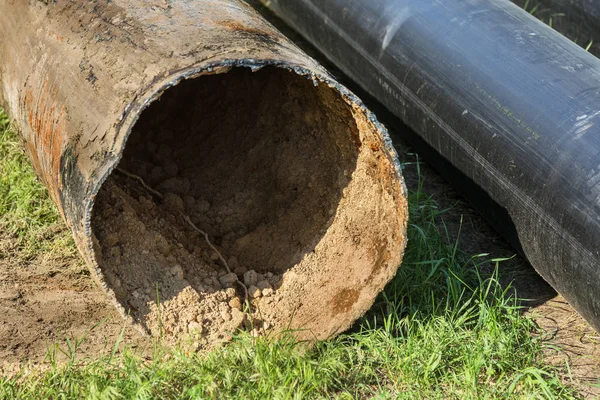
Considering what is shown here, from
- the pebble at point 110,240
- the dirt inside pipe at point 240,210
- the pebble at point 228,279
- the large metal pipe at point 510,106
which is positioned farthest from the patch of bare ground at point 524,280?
the pebble at point 110,240

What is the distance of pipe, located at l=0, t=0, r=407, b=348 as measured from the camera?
2951 mm

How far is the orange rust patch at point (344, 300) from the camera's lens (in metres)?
3.31

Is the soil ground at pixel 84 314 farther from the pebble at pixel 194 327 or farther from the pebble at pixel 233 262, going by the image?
the pebble at pixel 233 262

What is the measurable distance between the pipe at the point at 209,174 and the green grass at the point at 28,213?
383 mm

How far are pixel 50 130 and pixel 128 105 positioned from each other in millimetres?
501

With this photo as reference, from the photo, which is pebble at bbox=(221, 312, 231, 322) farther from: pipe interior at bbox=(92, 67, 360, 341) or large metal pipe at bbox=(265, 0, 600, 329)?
large metal pipe at bbox=(265, 0, 600, 329)

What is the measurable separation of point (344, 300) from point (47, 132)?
49.5 inches

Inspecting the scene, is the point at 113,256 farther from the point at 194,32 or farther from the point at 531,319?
the point at 531,319

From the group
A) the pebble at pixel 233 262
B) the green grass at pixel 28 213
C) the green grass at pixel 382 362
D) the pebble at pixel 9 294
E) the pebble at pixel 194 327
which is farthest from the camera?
the green grass at pixel 28 213

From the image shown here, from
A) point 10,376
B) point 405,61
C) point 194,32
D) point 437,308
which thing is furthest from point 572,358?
point 10,376

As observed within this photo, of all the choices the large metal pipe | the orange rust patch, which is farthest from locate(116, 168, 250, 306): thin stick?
the large metal pipe

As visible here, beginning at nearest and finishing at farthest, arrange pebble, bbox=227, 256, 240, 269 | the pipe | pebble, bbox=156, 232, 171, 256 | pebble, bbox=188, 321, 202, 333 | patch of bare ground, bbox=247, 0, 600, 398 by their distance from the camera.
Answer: the pipe
pebble, bbox=188, 321, 202, 333
patch of bare ground, bbox=247, 0, 600, 398
pebble, bbox=156, 232, 171, 256
pebble, bbox=227, 256, 240, 269

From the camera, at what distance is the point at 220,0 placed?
341 centimetres

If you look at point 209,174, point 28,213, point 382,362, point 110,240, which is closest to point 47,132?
point 110,240
